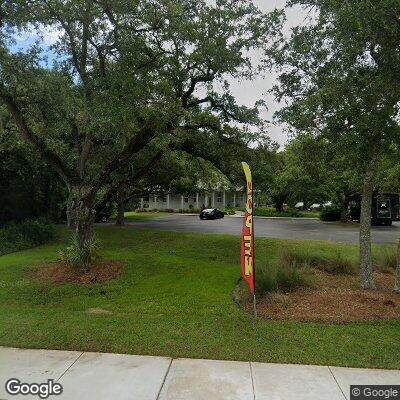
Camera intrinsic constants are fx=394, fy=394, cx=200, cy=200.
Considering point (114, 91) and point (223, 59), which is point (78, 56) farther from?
point (223, 59)

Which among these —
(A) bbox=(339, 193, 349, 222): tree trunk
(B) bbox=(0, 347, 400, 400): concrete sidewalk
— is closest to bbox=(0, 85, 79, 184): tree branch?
(B) bbox=(0, 347, 400, 400): concrete sidewalk

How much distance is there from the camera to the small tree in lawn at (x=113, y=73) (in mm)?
9742

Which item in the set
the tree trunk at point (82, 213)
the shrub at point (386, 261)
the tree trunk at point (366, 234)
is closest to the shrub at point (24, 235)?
the tree trunk at point (82, 213)

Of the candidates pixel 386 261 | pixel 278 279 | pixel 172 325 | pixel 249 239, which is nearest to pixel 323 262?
pixel 386 261

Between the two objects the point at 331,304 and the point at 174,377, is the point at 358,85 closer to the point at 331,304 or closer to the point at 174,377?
the point at 331,304

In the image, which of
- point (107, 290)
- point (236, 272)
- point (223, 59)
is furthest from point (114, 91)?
point (236, 272)

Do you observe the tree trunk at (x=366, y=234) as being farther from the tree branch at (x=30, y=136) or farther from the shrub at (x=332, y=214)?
the shrub at (x=332, y=214)

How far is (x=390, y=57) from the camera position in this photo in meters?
7.11

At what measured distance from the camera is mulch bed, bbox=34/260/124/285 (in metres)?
9.95

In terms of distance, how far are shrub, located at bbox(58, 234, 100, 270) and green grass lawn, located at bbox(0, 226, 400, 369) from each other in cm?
106

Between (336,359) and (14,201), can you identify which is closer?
(336,359)

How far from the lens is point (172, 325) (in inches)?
257

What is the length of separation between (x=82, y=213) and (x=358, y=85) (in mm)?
7829

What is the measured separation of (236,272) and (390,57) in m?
6.44
